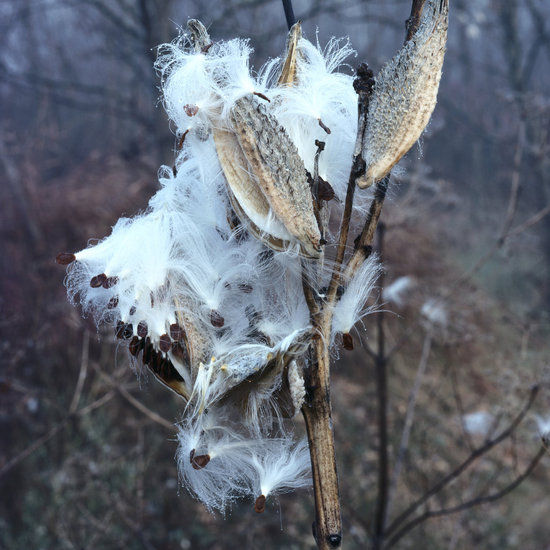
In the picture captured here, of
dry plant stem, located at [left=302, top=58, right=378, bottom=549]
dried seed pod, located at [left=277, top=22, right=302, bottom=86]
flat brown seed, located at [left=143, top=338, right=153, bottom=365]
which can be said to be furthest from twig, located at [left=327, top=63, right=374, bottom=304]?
flat brown seed, located at [left=143, top=338, right=153, bottom=365]

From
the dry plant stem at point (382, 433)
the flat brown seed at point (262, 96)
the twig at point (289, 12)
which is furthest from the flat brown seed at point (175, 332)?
the dry plant stem at point (382, 433)

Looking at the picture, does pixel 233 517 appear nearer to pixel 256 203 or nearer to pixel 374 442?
pixel 374 442

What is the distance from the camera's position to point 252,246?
0.79 m

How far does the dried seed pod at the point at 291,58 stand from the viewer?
2.46 feet

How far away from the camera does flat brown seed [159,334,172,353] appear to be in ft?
2.54

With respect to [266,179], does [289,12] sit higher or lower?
higher

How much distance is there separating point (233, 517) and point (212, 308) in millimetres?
3071

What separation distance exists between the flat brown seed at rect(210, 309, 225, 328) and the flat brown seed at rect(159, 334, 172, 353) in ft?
0.24

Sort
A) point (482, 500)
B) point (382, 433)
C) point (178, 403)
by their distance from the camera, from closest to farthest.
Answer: point (482, 500) → point (382, 433) → point (178, 403)

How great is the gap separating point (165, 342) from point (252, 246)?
19cm

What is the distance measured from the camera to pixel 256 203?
72 cm

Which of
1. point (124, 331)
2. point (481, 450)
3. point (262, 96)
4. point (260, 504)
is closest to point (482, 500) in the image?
point (481, 450)

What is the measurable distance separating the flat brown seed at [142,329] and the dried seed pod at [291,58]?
0.40 meters

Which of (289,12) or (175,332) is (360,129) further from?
(175,332)
